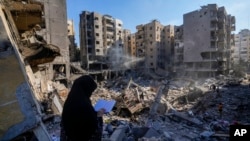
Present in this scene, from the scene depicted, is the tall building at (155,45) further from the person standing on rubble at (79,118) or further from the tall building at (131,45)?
the person standing on rubble at (79,118)

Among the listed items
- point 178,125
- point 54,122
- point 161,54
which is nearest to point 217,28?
point 161,54

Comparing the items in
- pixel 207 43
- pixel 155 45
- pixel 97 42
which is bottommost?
pixel 207 43

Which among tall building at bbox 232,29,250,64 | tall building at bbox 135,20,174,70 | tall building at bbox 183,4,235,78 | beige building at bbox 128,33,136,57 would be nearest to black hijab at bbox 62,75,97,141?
tall building at bbox 183,4,235,78

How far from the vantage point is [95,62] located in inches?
1740

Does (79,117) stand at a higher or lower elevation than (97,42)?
lower

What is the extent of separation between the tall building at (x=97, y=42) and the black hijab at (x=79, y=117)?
39423mm

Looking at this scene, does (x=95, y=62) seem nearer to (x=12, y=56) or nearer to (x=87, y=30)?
(x=87, y=30)

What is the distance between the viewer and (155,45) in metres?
51.1

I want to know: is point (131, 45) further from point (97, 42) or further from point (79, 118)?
point (79, 118)

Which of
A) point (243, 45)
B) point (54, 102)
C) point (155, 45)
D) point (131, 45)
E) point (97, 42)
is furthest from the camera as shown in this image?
point (243, 45)

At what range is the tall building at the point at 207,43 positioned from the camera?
39094 millimetres

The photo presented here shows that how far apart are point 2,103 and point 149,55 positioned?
49.1m

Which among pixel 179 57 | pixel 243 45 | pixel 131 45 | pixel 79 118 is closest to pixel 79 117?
pixel 79 118

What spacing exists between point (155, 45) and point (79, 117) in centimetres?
4942
